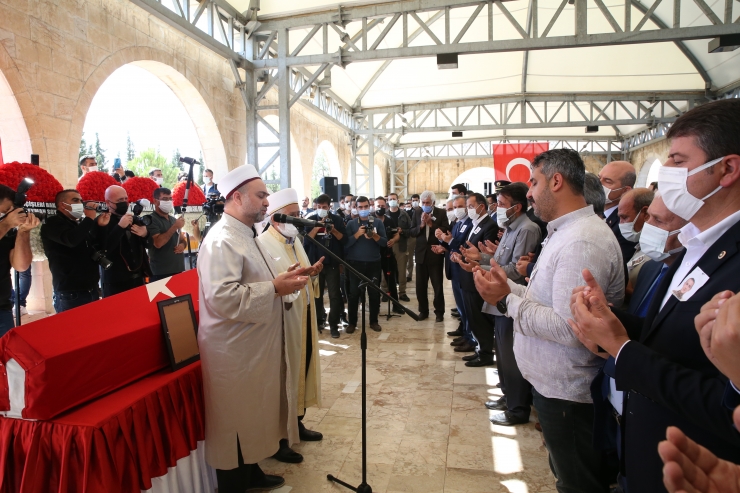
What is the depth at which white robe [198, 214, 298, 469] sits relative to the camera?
6.88 ft

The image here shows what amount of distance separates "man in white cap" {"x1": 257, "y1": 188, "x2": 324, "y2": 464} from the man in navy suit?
1.64m

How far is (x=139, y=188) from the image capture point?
453 cm

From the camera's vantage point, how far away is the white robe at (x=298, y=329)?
2.68 metres

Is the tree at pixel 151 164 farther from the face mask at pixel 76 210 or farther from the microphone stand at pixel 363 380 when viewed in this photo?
the microphone stand at pixel 363 380

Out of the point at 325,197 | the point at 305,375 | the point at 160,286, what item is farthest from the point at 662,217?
the point at 325,197

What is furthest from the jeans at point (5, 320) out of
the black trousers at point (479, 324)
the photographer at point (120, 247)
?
the black trousers at point (479, 324)

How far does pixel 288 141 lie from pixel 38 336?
22.0 ft

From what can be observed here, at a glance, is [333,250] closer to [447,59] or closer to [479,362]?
[479,362]

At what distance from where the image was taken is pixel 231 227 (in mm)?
2295

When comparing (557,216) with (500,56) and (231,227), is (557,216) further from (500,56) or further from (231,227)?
(500,56)

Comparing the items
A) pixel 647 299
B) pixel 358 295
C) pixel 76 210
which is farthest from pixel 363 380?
pixel 358 295

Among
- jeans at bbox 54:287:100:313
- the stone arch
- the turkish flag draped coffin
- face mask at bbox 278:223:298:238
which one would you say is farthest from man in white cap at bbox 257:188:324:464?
the stone arch

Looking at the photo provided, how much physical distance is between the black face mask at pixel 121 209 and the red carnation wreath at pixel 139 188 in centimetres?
64

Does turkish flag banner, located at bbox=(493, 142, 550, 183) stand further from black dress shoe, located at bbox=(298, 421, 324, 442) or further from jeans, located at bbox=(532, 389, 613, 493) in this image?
jeans, located at bbox=(532, 389, 613, 493)
